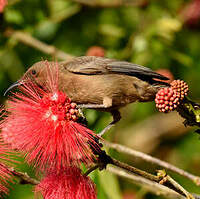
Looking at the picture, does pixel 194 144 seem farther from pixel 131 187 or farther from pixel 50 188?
pixel 50 188

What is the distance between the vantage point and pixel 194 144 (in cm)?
817

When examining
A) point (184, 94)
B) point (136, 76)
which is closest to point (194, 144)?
point (136, 76)

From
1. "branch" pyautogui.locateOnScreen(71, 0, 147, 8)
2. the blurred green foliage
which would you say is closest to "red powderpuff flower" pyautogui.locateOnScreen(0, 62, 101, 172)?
the blurred green foliage

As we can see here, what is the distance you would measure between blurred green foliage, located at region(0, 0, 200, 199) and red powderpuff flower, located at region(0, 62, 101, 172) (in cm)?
169

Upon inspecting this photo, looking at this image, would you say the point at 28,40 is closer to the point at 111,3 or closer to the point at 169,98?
the point at 111,3

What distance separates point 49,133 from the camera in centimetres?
385

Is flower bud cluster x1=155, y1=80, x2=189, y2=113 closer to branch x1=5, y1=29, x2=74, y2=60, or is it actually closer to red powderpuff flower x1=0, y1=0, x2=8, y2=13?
branch x1=5, y1=29, x2=74, y2=60

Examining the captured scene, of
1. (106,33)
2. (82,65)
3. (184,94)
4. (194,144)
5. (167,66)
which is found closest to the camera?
(184,94)

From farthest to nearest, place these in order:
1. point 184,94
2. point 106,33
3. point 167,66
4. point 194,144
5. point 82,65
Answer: point 194,144
point 167,66
point 106,33
point 82,65
point 184,94

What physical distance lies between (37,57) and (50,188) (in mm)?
3732

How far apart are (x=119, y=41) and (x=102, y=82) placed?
1.99m

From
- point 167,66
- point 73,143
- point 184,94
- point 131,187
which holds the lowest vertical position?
point 131,187

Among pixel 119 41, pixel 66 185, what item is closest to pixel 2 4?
pixel 119 41

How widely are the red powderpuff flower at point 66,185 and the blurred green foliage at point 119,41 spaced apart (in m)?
1.69
